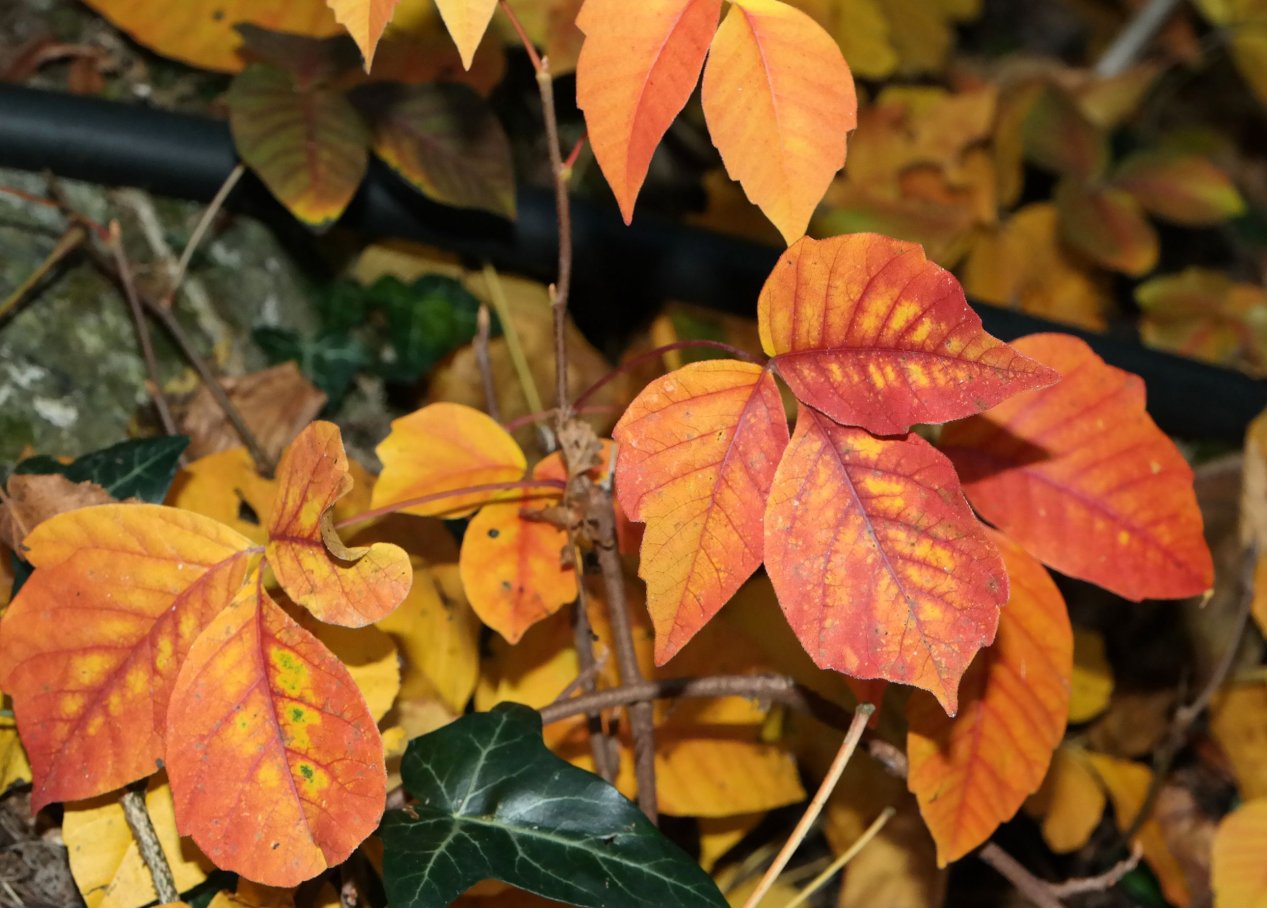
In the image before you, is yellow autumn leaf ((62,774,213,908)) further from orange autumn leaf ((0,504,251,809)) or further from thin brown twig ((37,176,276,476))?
thin brown twig ((37,176,276,476))

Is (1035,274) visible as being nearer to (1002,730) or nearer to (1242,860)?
(1242,860)

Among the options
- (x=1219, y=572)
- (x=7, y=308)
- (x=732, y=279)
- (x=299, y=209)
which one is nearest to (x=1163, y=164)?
(x=1219, y=572)

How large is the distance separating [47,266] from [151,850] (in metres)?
0.64

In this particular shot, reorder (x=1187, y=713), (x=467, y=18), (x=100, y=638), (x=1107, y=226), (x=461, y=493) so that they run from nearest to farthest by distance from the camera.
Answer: (x=467, y=18) → (x=100, y=638) → (x=461, y=493) → (x=1187, y=713) → (x=1107, y=226)

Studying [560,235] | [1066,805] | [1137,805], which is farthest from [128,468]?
[1137,805]

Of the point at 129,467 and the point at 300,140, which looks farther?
the point at 300,140

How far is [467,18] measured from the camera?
23.5 inches

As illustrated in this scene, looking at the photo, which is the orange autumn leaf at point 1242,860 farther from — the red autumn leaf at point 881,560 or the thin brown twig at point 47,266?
the thin brown twig at point 47,266

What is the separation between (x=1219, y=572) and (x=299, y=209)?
3.72ft

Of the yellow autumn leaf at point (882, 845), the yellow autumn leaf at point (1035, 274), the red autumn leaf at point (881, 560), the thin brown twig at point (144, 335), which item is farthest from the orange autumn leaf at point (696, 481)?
the yellow autumn leaf at point (1035, 274)

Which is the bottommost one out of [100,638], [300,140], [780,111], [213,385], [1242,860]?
[1242,860]

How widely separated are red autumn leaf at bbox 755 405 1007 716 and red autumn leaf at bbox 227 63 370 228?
62 cm

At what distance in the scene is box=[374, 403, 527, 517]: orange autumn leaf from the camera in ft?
2.72

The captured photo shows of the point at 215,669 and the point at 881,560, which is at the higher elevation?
the point at 881,560
